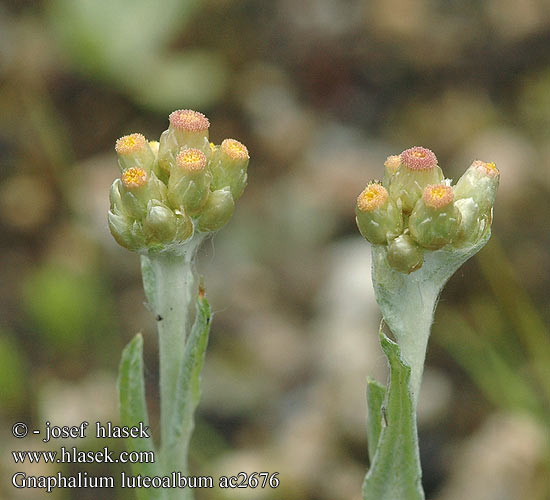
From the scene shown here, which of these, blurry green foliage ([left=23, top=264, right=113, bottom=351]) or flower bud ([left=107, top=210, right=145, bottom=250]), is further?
blurry green foliage ([left=23, top=264, right=113, bottom=351])

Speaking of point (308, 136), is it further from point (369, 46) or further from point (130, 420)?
point (130, 420)

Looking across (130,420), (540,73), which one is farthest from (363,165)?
(130,420)

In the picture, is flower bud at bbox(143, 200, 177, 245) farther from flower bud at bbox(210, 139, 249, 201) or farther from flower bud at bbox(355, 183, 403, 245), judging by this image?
flower bud at bbox(355, 183, 403, 245)

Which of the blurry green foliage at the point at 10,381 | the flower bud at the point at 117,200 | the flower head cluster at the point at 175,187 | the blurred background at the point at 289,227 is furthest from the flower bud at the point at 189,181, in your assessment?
the blurry green foliage at the point at 10,381

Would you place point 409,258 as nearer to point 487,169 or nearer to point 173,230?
point 487,169

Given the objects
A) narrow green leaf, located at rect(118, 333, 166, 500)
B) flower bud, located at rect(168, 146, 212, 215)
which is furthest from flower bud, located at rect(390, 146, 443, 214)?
narrow green leaf, located at rect(118, 333, 166, 500)

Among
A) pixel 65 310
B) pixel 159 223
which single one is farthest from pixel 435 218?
pixel 65 310
